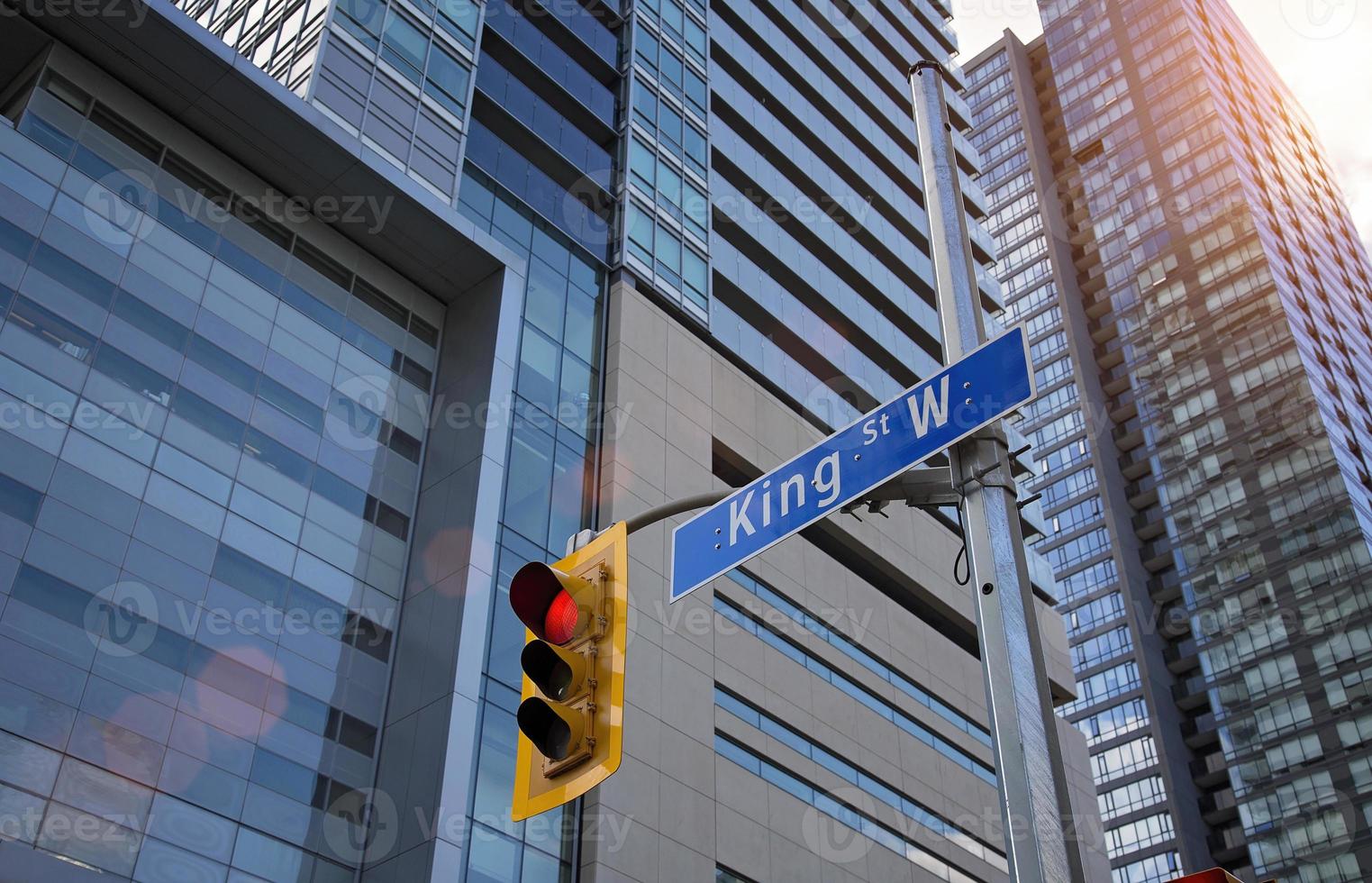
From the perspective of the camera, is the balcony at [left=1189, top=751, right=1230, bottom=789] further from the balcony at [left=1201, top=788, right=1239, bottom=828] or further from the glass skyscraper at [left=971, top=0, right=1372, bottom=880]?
the balcony at [left=1201, top=788, right=1239, bottom=828]

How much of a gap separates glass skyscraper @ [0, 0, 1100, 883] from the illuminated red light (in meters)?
15.6

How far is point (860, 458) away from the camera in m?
6.91

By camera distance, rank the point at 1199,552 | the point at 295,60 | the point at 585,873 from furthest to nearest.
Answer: the point at 1199,552
the point at 295,60
the point at 585,873

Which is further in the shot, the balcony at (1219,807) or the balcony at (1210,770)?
the balcony at (1210,770)

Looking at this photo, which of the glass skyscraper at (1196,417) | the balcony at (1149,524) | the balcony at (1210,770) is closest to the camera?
the glass skyscraper at (1196,417)

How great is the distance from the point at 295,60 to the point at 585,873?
766 inches

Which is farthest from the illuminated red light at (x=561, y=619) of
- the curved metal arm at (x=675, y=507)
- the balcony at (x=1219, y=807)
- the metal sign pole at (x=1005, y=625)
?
the balcony at (x=1219, y=807)

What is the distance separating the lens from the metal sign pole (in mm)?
5488

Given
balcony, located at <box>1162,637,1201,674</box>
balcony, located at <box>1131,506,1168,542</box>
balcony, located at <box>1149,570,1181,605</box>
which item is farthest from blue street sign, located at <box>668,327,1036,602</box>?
balcony, located at <box>1131,506,1168,542</box>

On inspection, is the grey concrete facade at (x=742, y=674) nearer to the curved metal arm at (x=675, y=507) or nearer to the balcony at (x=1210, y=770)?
the curved metal arm at (x=675, y=507)

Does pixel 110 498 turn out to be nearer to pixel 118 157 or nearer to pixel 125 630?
pixel 125 630

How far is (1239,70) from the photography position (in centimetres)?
11494

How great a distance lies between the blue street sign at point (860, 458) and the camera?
6500 millimetres

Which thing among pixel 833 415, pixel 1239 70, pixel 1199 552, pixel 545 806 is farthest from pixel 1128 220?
pixel 545 806
